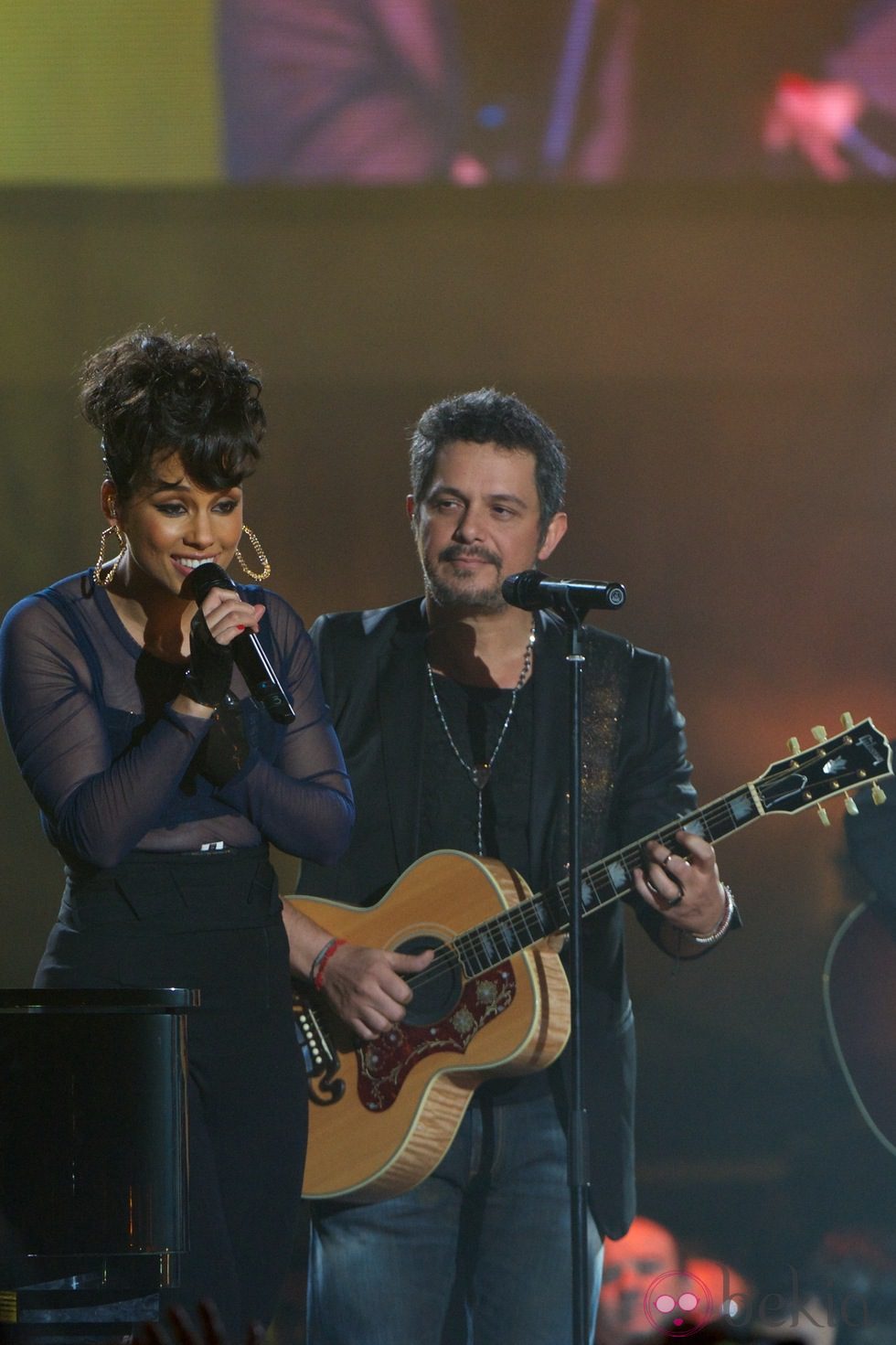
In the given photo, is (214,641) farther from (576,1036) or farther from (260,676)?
(576,1036)

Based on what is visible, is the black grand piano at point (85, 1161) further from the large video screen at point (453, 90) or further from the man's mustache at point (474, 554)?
the large video screen at point (453, 90)

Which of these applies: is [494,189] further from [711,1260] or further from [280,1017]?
[711,1260]

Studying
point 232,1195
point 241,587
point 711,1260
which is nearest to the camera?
point 232,1195

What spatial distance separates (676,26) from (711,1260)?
3.14 m

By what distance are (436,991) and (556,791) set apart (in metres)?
0.47

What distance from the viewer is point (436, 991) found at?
120 inches

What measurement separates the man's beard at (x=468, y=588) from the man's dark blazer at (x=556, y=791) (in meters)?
0.16

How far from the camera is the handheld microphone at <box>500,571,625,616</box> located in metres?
2.57

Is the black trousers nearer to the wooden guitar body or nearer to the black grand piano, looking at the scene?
the black grand piano

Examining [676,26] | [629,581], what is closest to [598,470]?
[629,581]

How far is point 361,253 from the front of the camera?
399cm

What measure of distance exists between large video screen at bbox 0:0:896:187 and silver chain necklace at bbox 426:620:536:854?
1.43 m

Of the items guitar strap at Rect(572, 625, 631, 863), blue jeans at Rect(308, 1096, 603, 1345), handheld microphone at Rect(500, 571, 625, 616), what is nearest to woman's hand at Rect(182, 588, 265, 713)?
handheld microphone at Rect(500, 571, 625, 616)

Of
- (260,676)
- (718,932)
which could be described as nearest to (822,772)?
(718,932)
